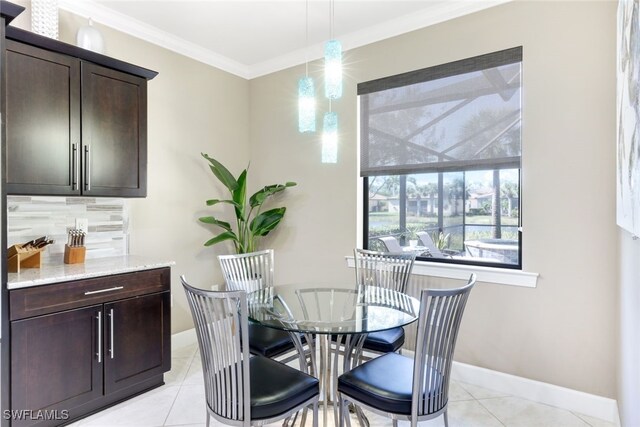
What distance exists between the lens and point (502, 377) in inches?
104

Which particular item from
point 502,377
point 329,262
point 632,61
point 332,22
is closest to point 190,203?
point 329,262

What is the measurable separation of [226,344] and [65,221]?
195cm

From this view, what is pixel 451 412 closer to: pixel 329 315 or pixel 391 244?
pixel 329 315

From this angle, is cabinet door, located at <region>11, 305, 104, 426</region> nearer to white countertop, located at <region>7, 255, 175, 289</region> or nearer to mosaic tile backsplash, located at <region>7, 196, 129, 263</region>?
white countertop, located at <region>7, 255, 175, 289</region>

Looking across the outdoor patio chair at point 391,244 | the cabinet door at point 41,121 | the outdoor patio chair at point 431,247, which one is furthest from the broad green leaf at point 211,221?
the outdoor patio chair at point 431,247

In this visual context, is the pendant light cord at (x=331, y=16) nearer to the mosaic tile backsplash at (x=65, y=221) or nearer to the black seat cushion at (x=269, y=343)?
the mosaic tile backsplash at (x=65, y=221)

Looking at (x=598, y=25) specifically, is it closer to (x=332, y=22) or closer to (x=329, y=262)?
(x=332, y=22)

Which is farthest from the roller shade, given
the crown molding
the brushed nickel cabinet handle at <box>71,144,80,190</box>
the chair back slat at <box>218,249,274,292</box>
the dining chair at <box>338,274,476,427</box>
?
the brushed nickel cabinet handle at <box>71,144,80,190</box>

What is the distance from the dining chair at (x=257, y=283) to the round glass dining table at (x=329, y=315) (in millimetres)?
153

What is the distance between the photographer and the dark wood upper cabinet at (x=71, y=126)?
219 cm

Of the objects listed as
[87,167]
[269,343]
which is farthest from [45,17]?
[269,343]

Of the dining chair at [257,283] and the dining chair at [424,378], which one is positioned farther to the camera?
the dining chair at [257,283]

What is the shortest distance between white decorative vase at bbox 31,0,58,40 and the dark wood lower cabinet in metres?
1.73

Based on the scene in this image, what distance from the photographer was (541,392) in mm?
2486
